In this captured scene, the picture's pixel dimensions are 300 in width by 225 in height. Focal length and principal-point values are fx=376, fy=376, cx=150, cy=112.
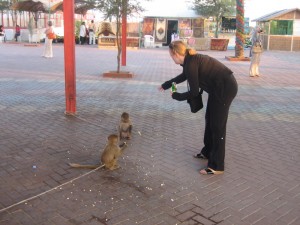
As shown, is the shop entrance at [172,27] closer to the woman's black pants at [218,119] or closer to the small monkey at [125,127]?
the small monkey at [125,127]

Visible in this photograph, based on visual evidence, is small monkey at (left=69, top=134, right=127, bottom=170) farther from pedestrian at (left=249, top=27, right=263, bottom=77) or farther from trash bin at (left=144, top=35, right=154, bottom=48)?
trash bin at (left=144, top=35, right=154, bottom=48)

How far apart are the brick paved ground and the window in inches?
911

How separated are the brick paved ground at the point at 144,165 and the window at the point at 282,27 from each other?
23147 mm

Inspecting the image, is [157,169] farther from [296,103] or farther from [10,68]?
[10,68]

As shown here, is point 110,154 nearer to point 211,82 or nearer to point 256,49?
point 211,82

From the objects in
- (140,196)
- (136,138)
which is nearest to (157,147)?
(136,138)

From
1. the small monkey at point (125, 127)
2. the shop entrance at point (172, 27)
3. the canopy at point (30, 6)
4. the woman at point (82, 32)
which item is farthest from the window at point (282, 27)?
the small monkey at point (125, 127)

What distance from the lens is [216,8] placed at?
31.6m

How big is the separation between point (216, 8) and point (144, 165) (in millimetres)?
28801

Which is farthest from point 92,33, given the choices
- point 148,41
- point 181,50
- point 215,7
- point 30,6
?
point 181,50

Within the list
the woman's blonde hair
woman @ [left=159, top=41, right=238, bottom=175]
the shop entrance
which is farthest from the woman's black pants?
the shop entrance

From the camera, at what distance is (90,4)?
13164 mm

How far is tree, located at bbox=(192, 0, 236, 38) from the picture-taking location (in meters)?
30.8

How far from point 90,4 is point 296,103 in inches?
303
